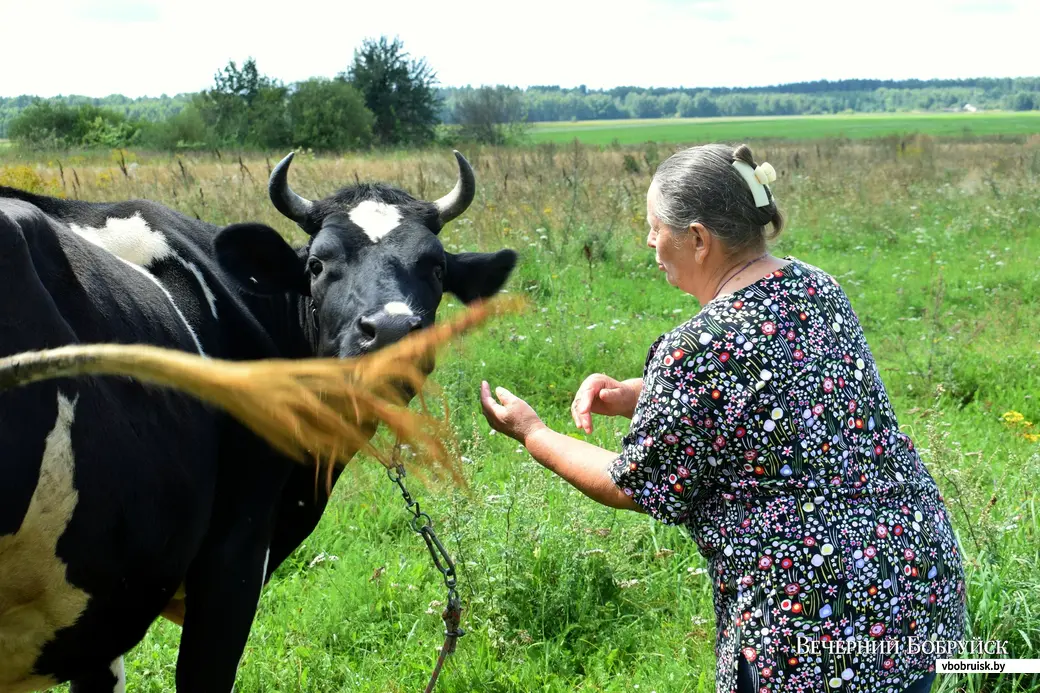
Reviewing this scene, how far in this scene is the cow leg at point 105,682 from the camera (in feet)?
11.1

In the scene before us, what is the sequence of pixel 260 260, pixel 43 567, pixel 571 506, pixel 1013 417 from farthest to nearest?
pixel 1013 417 → pixel 571 506 → pixel 260 260 → pixel 43 567

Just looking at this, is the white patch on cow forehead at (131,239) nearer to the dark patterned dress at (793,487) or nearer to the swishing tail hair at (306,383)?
the swishing tail hair at (306,383)

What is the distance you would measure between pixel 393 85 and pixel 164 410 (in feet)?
144

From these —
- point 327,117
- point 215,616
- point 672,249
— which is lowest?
point 215,616

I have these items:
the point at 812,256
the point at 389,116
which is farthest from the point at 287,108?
the point at 812,256

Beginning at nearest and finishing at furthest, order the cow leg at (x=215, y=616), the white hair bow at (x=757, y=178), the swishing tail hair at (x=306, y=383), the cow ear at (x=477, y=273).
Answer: the swishing tail hair at (x=306, y=383) → the white hair bow at (x=757, y=178) → the cow leg at (x=215, y=616) → the cow ear at (x=477, y=273)

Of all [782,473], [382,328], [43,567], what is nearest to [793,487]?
[782,473]

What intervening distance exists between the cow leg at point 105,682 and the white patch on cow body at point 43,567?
98cm

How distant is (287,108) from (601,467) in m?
32.7

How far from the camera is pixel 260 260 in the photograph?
11.9 ft

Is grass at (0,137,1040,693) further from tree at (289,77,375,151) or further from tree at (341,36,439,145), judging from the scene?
tree at (341,36,439,145)

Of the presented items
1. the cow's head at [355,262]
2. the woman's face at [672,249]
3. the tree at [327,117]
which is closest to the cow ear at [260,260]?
the cow's head at [355,262]

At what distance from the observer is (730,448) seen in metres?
2.13

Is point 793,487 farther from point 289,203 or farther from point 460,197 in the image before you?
point 289,203
